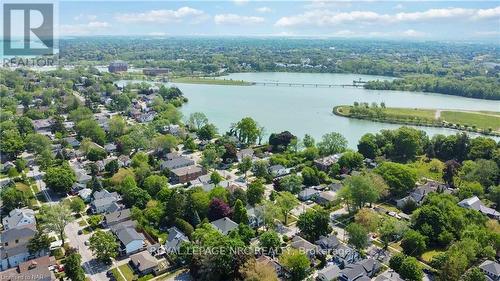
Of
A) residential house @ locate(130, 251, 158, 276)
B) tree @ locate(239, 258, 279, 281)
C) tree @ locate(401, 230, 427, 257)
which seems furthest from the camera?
tree @ locate(401, 230, 427, 257)

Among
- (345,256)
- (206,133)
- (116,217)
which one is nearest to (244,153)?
(206,133)

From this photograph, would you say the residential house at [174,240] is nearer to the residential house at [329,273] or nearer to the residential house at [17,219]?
the residential house at [329,273]

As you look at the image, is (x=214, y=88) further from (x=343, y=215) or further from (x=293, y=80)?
(x=343, y=215)

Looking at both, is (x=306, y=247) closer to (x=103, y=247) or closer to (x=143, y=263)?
(x=143, y=263)

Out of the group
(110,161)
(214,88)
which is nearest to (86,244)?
(110,161)

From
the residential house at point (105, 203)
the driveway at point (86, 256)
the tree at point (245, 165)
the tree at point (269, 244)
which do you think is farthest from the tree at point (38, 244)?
the tree at point (245, 165)

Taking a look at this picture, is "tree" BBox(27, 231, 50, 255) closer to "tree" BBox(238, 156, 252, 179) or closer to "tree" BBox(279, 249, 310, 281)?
"tree" BBox(279, 249, 310, 281)

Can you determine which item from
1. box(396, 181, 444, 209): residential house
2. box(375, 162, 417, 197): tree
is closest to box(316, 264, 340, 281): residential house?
box(396, 181, 444, 209): residential house
